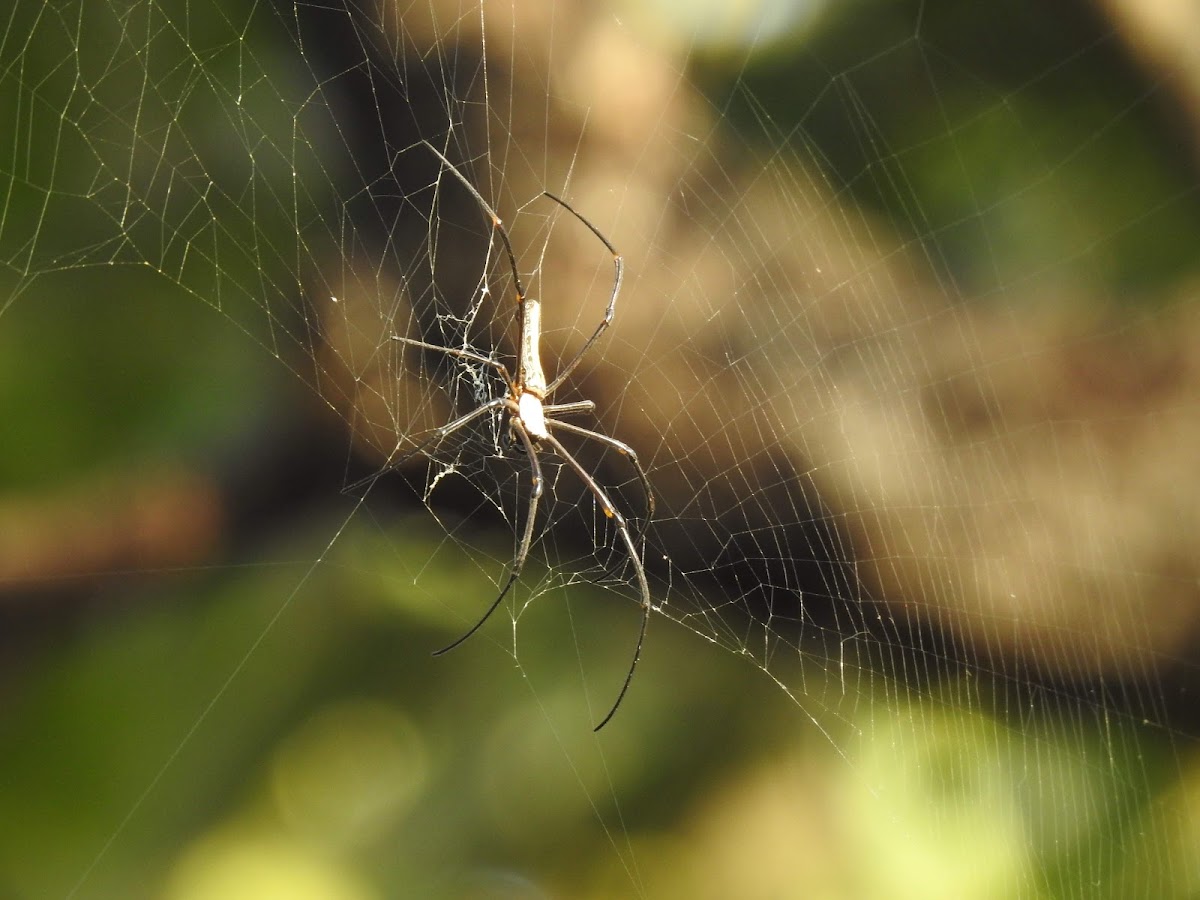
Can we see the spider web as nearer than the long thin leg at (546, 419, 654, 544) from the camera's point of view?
Yes

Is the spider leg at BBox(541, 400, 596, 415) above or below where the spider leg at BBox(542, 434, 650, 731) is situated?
above

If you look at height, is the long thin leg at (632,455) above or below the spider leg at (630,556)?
above

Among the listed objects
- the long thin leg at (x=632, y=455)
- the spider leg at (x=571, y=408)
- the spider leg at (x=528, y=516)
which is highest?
the spider leg at (x=571, y=408)

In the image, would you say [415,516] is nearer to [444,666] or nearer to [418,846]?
[444,666]

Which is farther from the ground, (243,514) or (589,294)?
(589,294)

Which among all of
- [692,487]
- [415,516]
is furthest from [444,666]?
[692,487]

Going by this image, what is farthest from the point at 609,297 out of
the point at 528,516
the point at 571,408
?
the point at 528,516

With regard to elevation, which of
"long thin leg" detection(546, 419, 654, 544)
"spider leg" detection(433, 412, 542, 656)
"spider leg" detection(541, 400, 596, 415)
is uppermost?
"spider leg" detection(541, 400, 596, 415)

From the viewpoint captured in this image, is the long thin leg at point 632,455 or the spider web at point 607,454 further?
the long thin leg at point 632,455
